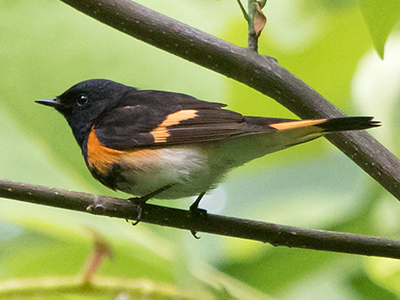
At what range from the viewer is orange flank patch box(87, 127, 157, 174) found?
84cm

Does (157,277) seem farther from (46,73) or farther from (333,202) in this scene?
(46,73)

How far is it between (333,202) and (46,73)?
67cm

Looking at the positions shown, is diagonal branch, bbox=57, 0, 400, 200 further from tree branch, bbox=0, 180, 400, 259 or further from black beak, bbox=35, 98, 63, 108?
black beak, bbox=35, 98, 63, 108

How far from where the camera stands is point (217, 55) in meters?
0.70

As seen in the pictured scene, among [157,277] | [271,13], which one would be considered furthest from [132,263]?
[271,13]

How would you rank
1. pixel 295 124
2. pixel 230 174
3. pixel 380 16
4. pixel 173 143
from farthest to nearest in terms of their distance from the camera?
pixel 230 174, pixel 173 143, pixel 295 124, pixel 380 16

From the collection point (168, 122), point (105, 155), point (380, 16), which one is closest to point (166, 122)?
point (168, 122)

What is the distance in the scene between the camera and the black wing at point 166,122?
78cm

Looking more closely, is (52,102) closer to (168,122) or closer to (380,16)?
(168,122)

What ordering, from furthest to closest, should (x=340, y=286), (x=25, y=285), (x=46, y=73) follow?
1. (x=46, y=73)
2. (x=340, y=286)
3. (x=25, y=285)

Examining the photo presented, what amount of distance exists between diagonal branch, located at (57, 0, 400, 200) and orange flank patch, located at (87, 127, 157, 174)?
0.21m

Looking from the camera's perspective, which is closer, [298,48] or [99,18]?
[99,18]

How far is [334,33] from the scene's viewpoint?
0.92 metres

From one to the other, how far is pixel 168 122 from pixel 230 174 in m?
0.17
